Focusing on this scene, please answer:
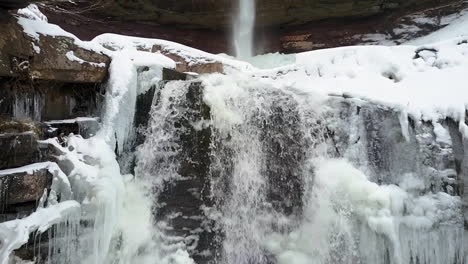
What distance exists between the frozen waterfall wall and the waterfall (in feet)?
24.5

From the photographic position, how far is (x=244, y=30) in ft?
40.0

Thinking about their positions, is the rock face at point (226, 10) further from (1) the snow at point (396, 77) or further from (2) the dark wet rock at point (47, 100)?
(2) the dark wet rock at point (47, 100)

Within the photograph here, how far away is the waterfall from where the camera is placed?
453 inches

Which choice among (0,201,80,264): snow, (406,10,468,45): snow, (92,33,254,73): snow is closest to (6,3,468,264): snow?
(0,201,80,264): snow

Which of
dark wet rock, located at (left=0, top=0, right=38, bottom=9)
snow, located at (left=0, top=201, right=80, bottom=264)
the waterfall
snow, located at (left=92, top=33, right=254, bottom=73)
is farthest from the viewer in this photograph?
the waterfall

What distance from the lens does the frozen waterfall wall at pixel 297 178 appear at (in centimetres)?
396

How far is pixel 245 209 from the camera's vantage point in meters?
4.24

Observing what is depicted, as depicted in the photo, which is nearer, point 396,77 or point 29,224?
point 29,224

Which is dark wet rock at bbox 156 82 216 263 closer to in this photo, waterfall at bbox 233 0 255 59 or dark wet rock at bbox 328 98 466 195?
dark wet rock at bbox 328 98 466 195

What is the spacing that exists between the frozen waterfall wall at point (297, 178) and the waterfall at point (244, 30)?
7.47 meters

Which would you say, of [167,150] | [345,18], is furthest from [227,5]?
[167,150]

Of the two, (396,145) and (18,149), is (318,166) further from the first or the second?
(18,149)

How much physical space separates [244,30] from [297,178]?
874 cm

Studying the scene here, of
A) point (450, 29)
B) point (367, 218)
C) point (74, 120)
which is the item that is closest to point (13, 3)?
point (74, 120)
